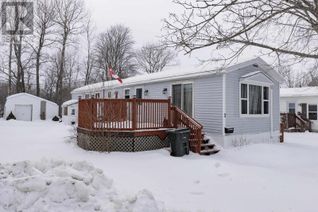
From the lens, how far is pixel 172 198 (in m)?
5.46

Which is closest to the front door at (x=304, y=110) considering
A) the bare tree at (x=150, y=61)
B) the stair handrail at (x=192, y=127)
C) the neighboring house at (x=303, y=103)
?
the neighboring house at (x=303, y=103)

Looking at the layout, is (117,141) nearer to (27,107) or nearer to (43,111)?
(43,111)

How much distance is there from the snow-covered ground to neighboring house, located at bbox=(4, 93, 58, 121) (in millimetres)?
19671

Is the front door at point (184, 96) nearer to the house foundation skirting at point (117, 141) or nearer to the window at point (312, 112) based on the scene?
the house foundation skirting at point (117, 141)

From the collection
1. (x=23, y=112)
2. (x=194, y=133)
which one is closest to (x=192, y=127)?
(x=194, y=133)

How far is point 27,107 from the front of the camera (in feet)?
94.6

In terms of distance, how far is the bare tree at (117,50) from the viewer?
40.8 m

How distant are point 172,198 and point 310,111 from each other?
20305 mm

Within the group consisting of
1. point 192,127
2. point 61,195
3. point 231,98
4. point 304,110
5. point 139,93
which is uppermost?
point 139,93

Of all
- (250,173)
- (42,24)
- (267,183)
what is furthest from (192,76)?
(42,24)

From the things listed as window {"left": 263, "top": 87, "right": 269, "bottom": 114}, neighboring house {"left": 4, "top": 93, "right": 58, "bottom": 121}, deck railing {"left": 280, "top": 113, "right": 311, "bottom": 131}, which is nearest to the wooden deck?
window {"left": 263, "top": 87, "right": 269, "bottom": 114}

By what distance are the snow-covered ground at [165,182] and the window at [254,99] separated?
3.53m

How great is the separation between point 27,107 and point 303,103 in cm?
2412

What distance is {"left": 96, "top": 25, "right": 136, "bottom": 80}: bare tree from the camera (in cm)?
4081
